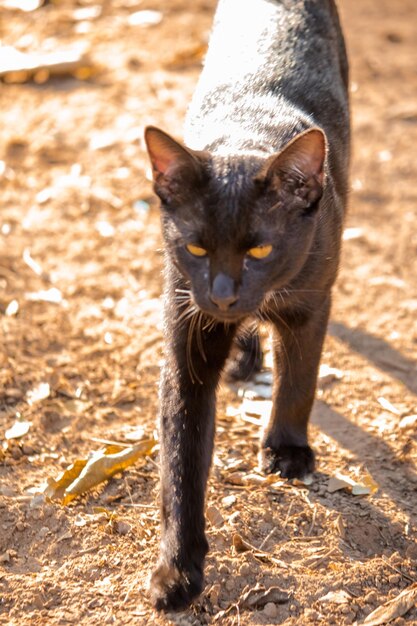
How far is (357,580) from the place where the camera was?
131 inches

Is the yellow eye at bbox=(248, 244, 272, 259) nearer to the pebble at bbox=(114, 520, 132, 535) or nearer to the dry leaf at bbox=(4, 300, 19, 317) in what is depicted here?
the pebble at bbox=(114, 520, 132, 535)

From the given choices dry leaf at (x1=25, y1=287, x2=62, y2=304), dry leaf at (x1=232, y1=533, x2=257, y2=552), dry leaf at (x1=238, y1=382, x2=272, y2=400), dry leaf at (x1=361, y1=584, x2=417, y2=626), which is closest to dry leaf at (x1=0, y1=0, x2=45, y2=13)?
dry leaf at (x1=25, y1=287, x2=62, y2=304)

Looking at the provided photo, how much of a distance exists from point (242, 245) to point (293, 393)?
0.93 meters

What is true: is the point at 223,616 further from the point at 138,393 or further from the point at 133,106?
the point at 133,106

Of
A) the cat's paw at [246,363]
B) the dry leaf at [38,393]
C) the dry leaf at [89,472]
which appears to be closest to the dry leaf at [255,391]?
the cat's paw at [246,363]

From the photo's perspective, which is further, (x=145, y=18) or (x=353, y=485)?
(x=145, y=18)

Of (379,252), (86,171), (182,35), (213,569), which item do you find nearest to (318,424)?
(213,569)

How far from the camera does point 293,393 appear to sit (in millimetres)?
3854

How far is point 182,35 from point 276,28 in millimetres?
3477

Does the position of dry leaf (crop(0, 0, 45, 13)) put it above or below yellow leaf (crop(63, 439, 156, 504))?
below

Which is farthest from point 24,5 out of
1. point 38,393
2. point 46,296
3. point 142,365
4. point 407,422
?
point 407,422

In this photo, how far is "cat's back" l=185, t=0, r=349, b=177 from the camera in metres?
3.61

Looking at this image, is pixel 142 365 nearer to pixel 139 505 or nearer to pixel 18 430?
pixel 18 430

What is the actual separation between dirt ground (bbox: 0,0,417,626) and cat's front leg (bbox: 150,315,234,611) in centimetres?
10
